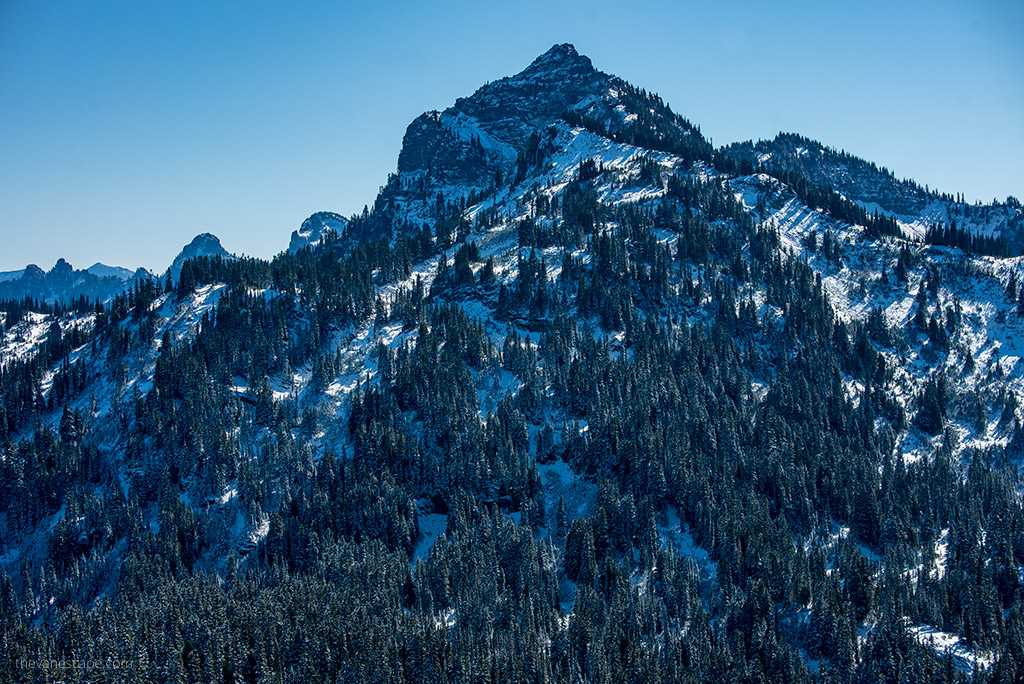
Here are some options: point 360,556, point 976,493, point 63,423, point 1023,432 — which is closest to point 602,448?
point 360,556

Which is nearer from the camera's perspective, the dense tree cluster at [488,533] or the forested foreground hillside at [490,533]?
the forested foreground hillside at [490,533]

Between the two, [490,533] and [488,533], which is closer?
[488,533]

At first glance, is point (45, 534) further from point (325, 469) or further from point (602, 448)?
point (602, 448)

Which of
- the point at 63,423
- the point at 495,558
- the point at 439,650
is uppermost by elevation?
the point at 63,423

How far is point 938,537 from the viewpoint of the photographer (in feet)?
534

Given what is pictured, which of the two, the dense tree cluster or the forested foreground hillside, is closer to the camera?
the forested foreground hillside

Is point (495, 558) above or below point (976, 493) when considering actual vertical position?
below

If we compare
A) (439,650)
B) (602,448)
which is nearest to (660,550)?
(602,448)

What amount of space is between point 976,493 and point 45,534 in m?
209

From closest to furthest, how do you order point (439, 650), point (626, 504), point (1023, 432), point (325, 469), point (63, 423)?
1. point (439, 650)
2. point (626, 504)
3. point (325, 469)
4. point (63, 423)
5. point (1023, 432)

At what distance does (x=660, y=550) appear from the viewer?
15138 centimetres

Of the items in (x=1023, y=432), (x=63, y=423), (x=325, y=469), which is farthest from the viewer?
(x=1023, y=432)

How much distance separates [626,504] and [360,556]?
55.5m

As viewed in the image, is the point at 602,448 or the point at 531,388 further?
the point at 531,388
